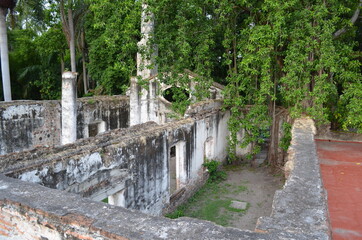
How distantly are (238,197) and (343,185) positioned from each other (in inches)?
209

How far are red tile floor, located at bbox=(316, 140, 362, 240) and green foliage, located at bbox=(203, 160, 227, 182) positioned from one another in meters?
4.28

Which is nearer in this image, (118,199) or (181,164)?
(118,199)

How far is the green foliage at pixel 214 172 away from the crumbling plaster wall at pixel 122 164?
2.92 feet

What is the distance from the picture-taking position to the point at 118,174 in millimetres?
6512

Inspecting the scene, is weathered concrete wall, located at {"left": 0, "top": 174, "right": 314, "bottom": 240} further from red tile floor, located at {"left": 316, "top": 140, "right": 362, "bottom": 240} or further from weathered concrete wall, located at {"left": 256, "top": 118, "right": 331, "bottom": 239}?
red tile floor, located at {"left": 316, "top": 140, "right": 362, "bottom": 240}

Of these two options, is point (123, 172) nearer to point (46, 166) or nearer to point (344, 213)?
point (46, 166)

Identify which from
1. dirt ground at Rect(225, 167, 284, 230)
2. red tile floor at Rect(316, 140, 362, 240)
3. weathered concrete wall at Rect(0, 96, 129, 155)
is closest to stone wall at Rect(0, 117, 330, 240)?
red tile floor at Rect(316, 140, 362, 240)

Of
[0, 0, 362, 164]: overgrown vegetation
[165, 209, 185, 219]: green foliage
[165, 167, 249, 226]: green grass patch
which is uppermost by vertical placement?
[0, 0, 362, 164]: overgrown vegetation

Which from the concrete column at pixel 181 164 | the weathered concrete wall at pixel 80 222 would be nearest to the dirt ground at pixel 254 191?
the concrete column at pixel 181 164

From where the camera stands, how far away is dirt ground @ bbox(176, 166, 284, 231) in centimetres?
893

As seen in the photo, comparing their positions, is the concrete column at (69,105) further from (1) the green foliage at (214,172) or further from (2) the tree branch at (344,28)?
(2) the tree branch at (344,28)

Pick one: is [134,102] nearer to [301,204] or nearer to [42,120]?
[42,120]

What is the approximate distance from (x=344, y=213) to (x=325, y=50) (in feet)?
22.3

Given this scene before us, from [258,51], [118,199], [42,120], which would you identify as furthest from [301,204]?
[42,120]
